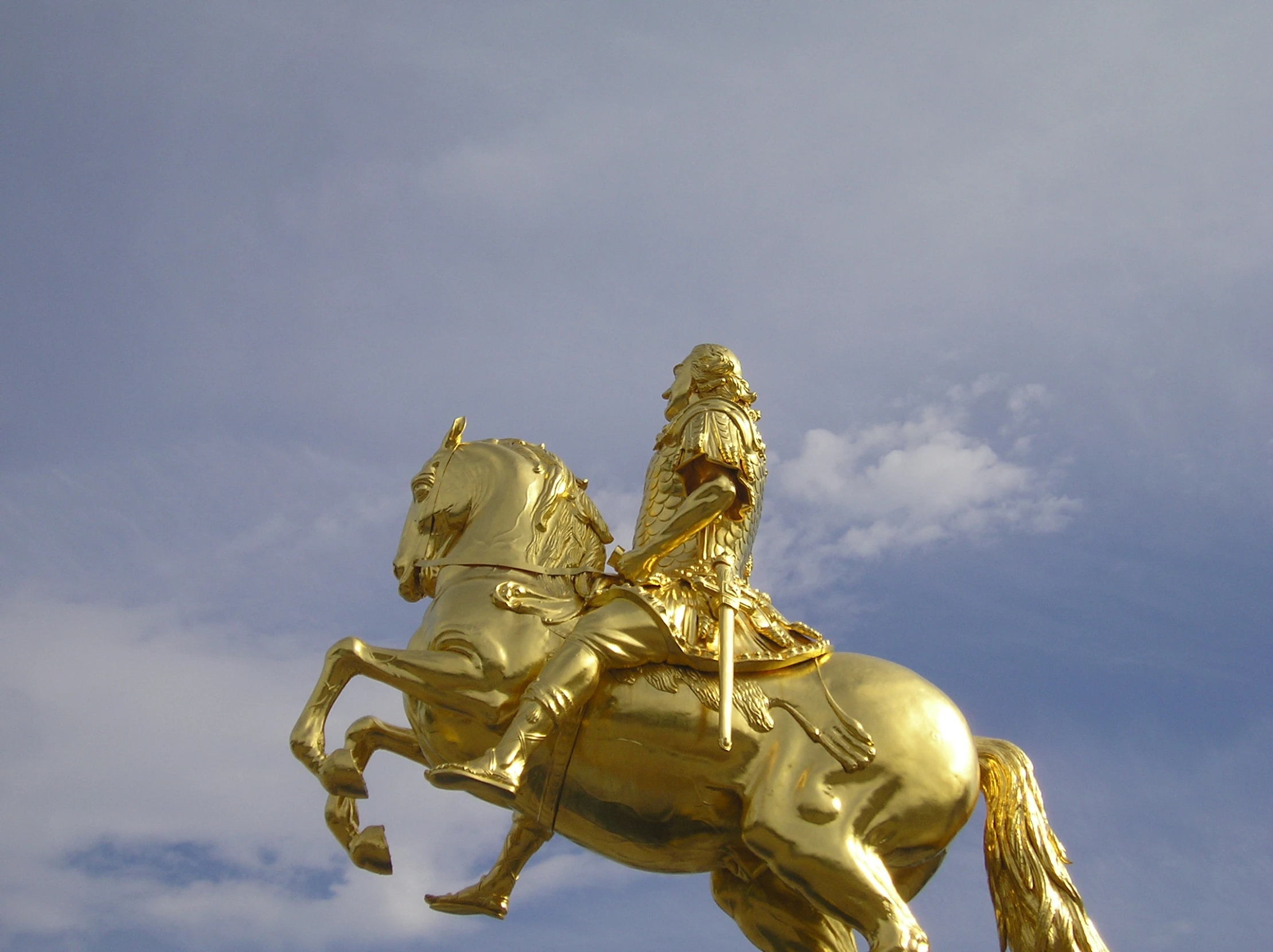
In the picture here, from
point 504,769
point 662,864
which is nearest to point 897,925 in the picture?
point 662,864

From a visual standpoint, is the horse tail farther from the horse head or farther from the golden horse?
the horse head

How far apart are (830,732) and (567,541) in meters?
1.73

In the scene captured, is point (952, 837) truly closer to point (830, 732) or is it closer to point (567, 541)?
point (830, 732)

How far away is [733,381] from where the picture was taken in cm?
785

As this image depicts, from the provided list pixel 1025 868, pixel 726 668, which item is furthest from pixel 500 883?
pixel 1025 868

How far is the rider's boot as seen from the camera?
20.5ft

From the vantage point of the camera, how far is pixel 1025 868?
6797mm

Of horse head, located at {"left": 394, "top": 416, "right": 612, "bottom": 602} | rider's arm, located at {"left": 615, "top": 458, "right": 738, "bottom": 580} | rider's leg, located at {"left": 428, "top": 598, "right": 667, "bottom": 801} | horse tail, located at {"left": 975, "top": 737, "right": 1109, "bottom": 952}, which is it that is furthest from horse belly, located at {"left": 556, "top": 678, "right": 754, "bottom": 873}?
horse tail, located at {"left": 975, "top": 737, "right": 1109, "bottom": 952}

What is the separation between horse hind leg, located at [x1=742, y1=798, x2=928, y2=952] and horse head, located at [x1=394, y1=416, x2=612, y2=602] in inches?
64.7

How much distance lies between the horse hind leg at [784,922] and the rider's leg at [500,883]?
1.13 meters

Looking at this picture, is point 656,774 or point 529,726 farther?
point 656,774

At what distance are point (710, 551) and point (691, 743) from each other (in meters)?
1.14

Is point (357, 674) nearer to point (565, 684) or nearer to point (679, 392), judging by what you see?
point (565, 684)

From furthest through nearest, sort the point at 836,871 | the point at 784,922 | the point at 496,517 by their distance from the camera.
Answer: the point at 496,517
the point at 784,922
the point at 836,871
